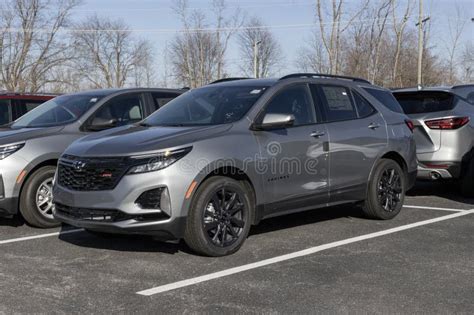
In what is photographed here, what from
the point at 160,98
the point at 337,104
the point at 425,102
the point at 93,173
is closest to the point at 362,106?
the point at 337,104

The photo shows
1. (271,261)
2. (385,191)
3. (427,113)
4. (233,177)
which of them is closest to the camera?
(271,261)

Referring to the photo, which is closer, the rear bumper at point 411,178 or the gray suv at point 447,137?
the rear bumper at point 411,178

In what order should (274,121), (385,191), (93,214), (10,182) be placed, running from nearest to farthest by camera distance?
(93,214)
(274,121)
(10,182)
(385,191)

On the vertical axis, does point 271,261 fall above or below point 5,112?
below

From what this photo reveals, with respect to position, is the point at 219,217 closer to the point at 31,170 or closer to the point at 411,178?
the point at 31,170

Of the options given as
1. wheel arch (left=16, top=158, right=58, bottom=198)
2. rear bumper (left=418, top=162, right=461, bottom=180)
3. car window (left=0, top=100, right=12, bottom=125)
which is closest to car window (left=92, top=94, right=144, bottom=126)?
wheel arch (left=16, top=158, right=58, bottom=198)

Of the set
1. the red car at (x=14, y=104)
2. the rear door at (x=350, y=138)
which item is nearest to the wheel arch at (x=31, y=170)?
the red car at (x=14, y=104)

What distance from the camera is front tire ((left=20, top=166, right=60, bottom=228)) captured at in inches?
258

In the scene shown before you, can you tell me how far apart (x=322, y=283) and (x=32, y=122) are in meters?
4.62

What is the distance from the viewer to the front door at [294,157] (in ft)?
18.7

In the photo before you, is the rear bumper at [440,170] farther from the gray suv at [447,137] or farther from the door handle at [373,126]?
the door handle at [373,126]

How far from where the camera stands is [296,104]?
6.19m

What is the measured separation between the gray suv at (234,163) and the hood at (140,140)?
0.04ft

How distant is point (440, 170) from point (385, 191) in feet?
4.68
